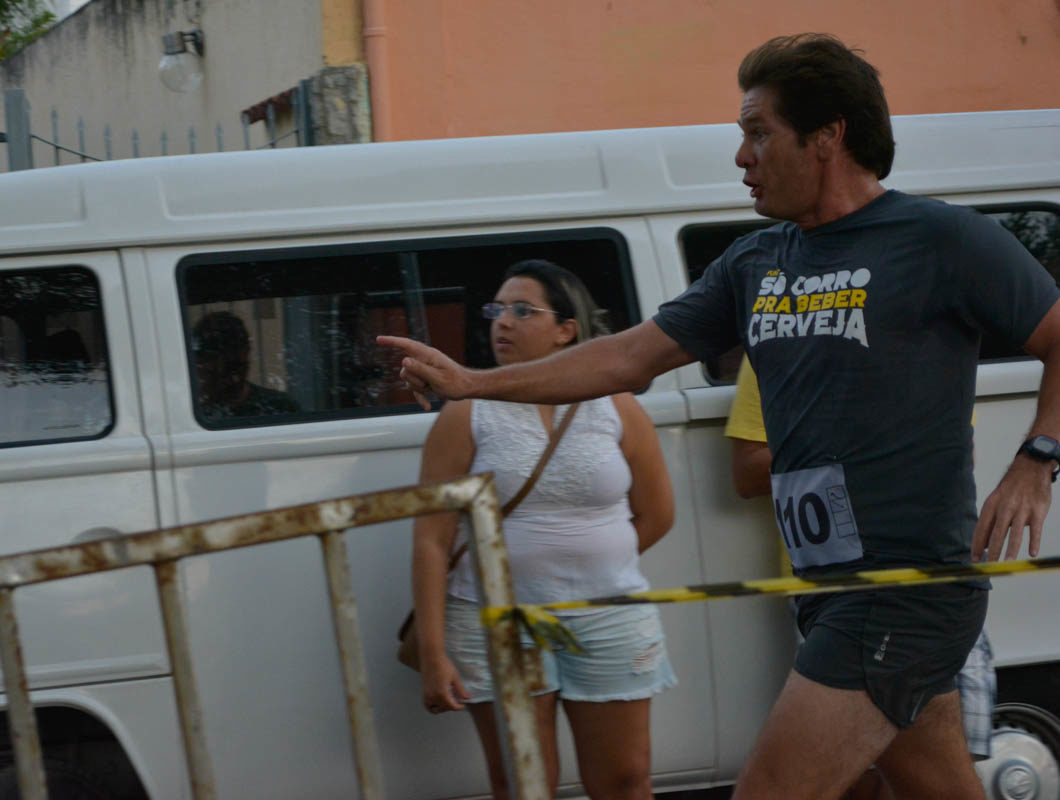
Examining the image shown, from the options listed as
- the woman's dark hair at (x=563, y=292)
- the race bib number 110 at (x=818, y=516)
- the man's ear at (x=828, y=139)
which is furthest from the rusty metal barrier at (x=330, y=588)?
the woman's dark hair at (x=563, y=292)

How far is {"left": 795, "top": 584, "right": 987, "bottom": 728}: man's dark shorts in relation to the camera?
2531 millimetres

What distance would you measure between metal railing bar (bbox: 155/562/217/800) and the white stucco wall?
278 inches

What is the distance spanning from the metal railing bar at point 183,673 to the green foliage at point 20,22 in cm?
1382

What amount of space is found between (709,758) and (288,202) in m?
1.85

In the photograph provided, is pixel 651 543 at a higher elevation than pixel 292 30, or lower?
lower

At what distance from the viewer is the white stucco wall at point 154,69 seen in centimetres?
933

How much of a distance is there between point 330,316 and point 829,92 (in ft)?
5.06

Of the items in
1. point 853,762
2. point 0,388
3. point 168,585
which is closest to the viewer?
point 168,585

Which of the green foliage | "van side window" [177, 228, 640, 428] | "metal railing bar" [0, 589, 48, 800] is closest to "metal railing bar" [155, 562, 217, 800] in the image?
"metal railing bar" [0, 589, 48, 800]

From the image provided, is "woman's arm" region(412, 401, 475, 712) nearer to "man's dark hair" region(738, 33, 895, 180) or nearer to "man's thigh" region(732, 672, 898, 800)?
"man's thigh" region(732, 672, 898, 800)

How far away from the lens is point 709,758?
12.4 ft

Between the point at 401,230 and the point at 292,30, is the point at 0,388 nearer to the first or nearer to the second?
the point at 401,230

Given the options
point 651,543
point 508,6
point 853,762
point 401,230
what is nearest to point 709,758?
point 651,543

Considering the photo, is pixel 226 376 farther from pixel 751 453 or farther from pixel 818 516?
pixel 818 516
